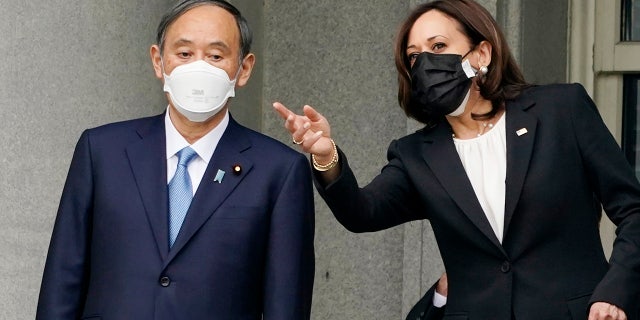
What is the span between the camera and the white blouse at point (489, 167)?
214 inches

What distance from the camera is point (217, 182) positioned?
5168 millimetres

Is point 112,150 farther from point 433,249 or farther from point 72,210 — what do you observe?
point 433,249

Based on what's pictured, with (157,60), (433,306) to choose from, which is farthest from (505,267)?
(157,60)

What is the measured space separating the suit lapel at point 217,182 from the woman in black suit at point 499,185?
0.24 m

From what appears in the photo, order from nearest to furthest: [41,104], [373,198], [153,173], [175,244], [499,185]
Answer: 1. [175,244]
2. [153,173]
3. [499,185]
4. [373,198]
5. [41,104]

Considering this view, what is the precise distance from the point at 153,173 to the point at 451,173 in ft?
3.22

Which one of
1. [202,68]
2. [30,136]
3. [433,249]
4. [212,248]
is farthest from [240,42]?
[433,249]

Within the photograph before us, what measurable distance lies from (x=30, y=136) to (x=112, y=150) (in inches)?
42.4

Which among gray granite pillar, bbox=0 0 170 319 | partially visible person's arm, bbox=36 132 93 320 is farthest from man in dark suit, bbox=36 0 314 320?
gray granite pillar, bbox=0 0 170 319

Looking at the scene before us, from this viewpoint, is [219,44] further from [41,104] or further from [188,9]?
[41,104]

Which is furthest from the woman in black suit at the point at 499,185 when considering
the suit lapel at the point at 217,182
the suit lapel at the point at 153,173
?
the suit lapel at the point at 153,173

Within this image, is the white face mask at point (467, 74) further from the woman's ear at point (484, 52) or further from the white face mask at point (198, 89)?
the white face mask at point (198, 89)

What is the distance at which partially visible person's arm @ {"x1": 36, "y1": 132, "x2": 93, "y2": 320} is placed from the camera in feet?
16.6

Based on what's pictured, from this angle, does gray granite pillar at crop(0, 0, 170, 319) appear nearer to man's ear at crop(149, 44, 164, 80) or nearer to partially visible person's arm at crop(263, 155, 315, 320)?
man's ear at crop(149, 44, 164, 80)
